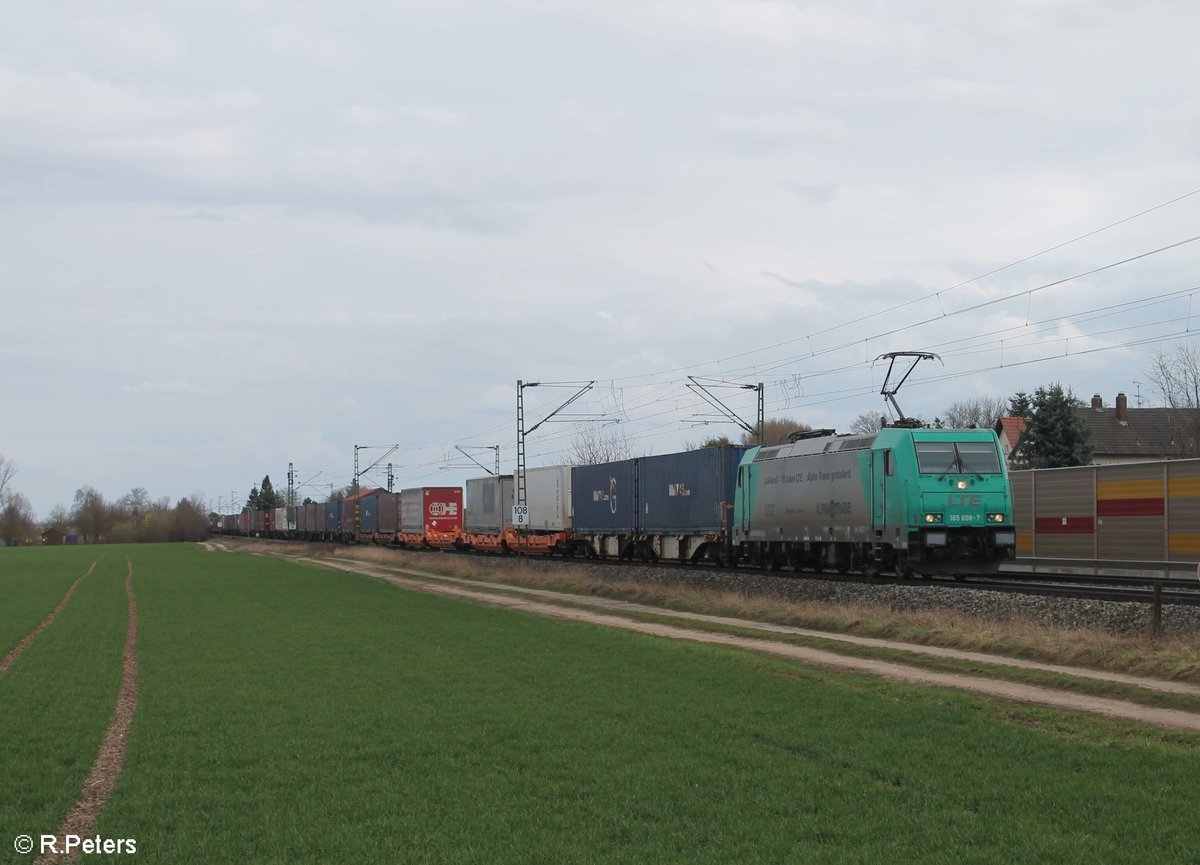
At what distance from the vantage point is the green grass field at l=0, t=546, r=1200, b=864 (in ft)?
26.9

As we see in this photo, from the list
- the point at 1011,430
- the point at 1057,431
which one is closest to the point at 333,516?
the point at 1011,430

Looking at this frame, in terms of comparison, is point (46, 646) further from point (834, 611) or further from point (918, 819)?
point (918, 819)

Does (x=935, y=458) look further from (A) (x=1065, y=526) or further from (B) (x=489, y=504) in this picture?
(B) (x=489, y=504)

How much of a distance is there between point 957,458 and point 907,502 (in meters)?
1.78

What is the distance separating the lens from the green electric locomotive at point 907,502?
1056 inches

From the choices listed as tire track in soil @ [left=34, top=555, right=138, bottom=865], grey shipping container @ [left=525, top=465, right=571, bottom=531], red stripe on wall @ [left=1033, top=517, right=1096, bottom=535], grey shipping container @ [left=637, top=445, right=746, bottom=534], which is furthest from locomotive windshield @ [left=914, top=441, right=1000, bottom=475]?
grey shipping container @ [left=525, top=465, right=571, bottom=531]

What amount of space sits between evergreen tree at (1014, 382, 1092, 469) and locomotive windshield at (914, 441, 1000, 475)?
30907 millimetres

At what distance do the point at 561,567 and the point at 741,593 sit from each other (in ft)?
46.5

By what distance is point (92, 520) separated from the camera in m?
192

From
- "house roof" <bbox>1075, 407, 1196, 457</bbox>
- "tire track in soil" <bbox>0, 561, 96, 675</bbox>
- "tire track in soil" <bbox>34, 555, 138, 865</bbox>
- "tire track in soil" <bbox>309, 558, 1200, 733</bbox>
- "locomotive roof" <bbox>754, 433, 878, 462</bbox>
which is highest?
"house roof" <bbox>1075, 407, 1196, 457</bbox>

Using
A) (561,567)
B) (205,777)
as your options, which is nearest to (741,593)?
(561,567)

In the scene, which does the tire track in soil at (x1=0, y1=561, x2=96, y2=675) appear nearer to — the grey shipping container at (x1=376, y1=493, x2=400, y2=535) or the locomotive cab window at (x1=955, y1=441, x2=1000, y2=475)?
the locomotive cab window at (x1=955, y1=441, x2=1000, y2=475)

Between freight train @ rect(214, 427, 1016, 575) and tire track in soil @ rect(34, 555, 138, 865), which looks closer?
tire track in soil @ rect(34, 555, 138, 865)

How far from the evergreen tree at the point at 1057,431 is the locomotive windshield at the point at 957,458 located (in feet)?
101
